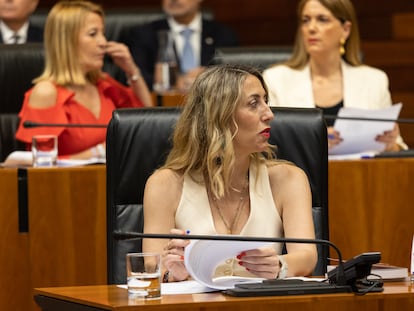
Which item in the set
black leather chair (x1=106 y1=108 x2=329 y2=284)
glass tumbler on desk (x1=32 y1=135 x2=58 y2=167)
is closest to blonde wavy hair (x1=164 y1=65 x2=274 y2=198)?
black leather chair (x1=106 y1=108 x2=329 y2=284)

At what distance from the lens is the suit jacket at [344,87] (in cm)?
527

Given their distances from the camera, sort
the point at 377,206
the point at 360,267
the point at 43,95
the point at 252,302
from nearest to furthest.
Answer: the point at 252,302 < the point at 360,267 < the point at 377,206 < the point at 43,95

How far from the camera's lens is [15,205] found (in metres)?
4.19

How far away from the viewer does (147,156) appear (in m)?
3.56

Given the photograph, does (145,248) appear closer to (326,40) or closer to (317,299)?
(317,299)

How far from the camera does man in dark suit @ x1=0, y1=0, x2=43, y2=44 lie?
247 inches

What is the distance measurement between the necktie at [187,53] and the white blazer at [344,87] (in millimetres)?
1416

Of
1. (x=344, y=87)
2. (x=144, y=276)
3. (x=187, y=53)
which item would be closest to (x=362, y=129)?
(x=344, y=87)

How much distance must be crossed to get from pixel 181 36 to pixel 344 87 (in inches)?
63.7

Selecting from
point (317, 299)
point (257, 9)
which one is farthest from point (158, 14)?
point (317, 299)

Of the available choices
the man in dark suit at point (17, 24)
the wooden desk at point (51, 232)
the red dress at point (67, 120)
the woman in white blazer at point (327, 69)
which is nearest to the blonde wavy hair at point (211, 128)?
the wooden desk at point (51, 232)

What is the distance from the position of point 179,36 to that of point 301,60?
151 centimetres

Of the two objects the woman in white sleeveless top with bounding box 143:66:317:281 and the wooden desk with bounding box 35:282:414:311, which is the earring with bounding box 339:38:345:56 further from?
the wooden desk with bounding box 35:282:414:311

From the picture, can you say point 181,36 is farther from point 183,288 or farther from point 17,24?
point 183,288
